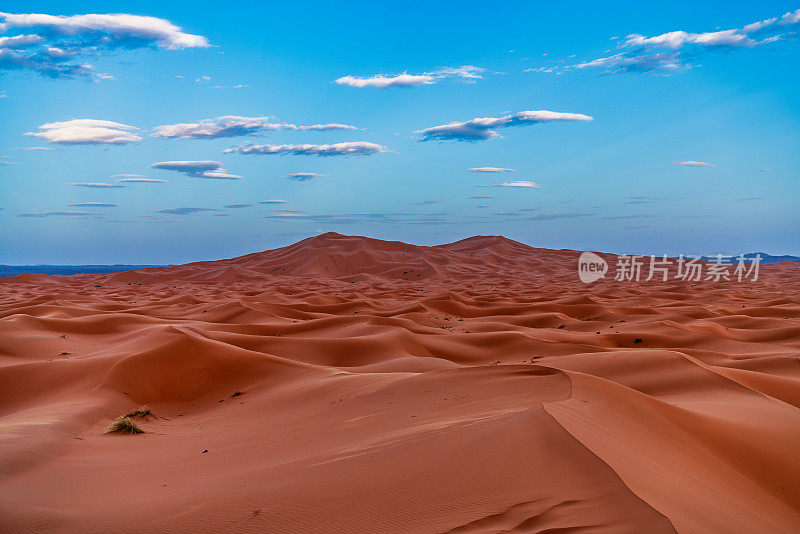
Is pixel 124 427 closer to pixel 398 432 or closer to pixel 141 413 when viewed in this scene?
pixel 141 413

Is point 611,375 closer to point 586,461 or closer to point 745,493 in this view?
point 745,493

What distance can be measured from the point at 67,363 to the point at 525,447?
8518mm

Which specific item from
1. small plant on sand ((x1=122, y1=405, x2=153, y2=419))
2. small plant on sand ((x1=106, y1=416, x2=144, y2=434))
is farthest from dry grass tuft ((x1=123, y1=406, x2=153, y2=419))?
small plant on sand ((x1=106, y1=416, x2=144, y2=434))

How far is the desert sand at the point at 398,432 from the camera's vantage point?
3135 mm

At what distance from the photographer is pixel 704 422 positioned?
198 inches

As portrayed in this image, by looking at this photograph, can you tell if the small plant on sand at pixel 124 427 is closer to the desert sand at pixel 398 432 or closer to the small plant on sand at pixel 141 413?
the desert sand at pixel 398 432
